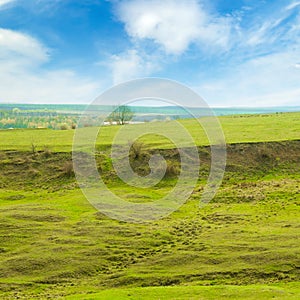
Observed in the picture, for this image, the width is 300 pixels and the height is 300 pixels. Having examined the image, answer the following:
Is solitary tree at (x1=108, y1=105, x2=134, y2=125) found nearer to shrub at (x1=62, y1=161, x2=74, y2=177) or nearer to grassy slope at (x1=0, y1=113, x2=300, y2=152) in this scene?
grassy slope at (x1=0, y1=113, x2=300, y2=152)

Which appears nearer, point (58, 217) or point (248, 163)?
point (58, 217)

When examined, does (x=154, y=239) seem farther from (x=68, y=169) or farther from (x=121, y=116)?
(x=121, y=116)

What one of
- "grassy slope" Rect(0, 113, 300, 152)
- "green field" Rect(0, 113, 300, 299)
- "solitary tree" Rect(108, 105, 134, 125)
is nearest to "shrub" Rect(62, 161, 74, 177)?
"green field" Rect(0, 113, 300, 299)

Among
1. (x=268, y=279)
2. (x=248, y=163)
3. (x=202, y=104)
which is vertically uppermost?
(x=202, y=104)

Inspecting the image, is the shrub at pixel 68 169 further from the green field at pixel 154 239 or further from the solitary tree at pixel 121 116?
the solitary tree at pixel 121 116

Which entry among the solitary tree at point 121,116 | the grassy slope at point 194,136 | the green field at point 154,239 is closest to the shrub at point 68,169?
the green field at point 154,239

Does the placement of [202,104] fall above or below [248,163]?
above

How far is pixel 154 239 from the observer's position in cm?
3391

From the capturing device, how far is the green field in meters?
26.3

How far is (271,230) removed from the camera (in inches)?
1369

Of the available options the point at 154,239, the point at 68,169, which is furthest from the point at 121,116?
the point at 154,239

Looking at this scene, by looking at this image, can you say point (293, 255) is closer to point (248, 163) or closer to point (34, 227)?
point (34, 227)

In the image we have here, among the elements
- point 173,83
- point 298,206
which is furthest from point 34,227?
point 298,206

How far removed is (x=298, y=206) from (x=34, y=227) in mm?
25631
